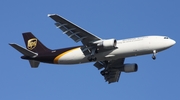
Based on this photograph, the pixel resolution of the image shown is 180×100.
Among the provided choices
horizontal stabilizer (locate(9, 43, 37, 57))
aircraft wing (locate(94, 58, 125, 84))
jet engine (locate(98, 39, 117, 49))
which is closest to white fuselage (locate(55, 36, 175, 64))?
jet engine (locate(98, 39, 117, 49))

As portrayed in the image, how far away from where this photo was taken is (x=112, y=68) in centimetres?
Answer: 7519

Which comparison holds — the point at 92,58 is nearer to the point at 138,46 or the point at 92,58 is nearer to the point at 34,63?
the point at 138,46

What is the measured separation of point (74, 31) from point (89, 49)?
3.55 metres

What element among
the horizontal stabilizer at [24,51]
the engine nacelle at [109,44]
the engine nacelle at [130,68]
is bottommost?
the engine nacelle at [130,68]

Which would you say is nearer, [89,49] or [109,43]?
[109,43]

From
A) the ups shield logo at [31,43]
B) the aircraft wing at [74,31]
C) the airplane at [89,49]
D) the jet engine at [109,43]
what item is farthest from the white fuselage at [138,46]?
the ups shield logo at [31,43]

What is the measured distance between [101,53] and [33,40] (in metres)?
12.8

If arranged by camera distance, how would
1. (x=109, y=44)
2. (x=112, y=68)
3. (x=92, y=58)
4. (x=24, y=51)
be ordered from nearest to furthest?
1. (x=109, y=44)
2. (x=92, y=58)
3. (x=24, y=51)
4. (x=112, y=68)

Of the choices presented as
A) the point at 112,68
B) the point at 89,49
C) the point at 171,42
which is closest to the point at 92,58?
the point at 89,49

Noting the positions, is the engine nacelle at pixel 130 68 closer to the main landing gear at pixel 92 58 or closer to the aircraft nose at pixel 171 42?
the main landing gear at pixel 92 58

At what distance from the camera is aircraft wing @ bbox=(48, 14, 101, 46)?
64.6 metres

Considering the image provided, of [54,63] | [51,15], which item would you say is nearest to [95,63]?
[54,63]

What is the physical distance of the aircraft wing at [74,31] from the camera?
64.6 metres

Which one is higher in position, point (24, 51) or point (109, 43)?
point (109, 43)
